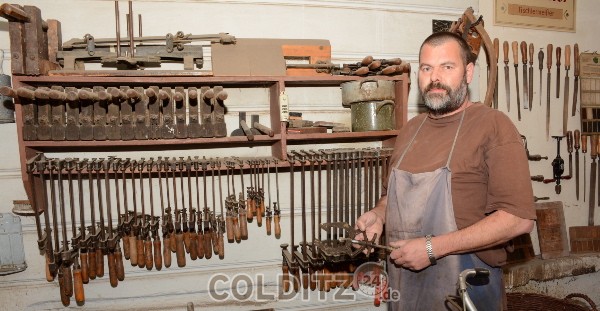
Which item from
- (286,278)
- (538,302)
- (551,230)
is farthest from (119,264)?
(551,230)

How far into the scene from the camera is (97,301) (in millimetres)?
2994

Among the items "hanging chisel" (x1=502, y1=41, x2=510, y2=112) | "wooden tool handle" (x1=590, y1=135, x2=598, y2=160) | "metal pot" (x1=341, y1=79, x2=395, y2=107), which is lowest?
"wooden tool handle" (x1=590, y1=135, x2=598, y2=160)

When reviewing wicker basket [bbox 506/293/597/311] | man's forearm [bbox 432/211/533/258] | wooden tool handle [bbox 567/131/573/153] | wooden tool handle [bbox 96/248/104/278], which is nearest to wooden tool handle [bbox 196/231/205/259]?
wooden tool handle [bbox 96/248/104/278]

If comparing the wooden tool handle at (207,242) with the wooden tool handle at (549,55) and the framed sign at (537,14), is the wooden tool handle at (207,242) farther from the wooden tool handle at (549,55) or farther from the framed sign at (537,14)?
the wooden tool handle at (549,55)

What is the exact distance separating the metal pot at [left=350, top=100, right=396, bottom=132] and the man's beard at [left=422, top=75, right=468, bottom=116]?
696 mm

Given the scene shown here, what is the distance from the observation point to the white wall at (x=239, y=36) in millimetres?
2848

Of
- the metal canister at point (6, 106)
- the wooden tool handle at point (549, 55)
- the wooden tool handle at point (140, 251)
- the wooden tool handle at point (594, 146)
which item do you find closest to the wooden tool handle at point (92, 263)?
the wooden tool handle at point (140, 251)

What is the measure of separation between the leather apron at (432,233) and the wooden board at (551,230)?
1981 mm

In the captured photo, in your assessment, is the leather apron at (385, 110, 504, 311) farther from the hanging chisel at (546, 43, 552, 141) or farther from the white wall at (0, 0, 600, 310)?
the hanging chisel at (546, 43, 552, 141)

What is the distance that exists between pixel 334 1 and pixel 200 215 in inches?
81.5

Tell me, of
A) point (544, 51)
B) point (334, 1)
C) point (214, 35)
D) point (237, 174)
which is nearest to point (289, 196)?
point (237, 174)

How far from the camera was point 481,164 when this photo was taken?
77.9 inches

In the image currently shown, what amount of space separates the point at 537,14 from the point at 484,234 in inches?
114

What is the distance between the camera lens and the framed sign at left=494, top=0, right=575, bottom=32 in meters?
3.62
